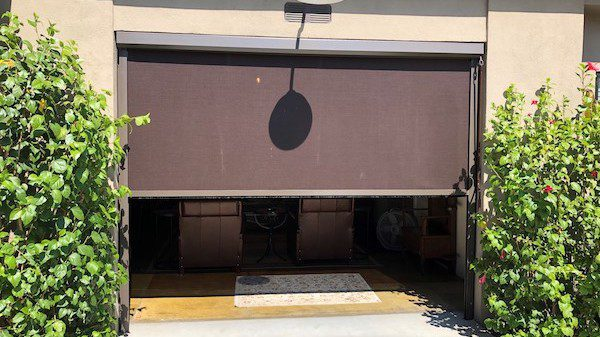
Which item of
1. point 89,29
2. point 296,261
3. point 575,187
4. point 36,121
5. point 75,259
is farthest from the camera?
point 296,261

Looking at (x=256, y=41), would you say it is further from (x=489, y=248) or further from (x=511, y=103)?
(x=489, y=248)

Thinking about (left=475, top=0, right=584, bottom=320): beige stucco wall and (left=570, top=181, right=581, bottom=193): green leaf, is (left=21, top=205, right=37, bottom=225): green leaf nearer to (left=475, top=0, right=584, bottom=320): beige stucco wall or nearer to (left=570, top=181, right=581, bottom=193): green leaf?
(left=475, top=0, right=584, bottom=320): beige stucco wall

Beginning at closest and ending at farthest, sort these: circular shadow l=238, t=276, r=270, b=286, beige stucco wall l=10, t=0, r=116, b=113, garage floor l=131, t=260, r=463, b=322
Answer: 1. beige stucco wall l=10, t=0, r=116, b=113
2. garage floor l=131, t=260, r=463, b=322
3. circular shadow l=238, t=276, r=270, b=286

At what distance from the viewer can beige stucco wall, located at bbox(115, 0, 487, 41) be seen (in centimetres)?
371

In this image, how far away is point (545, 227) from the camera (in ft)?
11.6

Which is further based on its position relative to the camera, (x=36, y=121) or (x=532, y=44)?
(x=532, y=44)

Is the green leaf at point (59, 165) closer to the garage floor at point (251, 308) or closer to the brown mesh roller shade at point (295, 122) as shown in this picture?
the brown mesh roller shade at point (295, 122)

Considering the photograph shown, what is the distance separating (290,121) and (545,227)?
2.16 meters

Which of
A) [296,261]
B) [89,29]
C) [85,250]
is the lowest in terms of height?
[296,261]

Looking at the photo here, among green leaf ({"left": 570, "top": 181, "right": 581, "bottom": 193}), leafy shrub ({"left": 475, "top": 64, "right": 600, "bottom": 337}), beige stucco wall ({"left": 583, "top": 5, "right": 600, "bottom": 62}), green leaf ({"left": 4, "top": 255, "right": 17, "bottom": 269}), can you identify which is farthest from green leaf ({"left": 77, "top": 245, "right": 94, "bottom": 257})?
beige stucco wall ({"left": 583, "top": 5, "right": 600, "bottom": 62})

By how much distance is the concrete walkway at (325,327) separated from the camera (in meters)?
3.95

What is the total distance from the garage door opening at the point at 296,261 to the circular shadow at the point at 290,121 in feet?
5.69

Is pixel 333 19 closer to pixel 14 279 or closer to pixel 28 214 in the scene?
pixel 28 214

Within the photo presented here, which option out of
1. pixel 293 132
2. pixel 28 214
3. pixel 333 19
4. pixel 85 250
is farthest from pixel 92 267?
pixel 333 19
